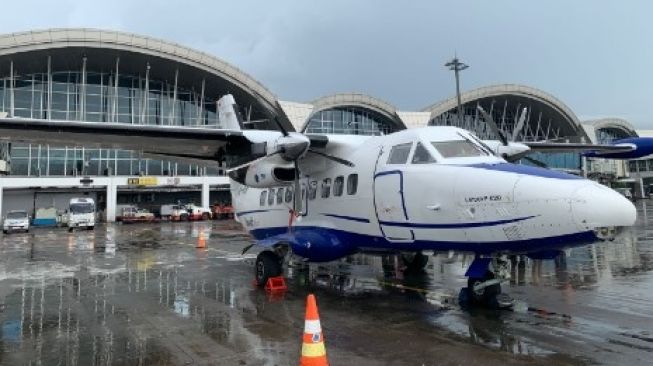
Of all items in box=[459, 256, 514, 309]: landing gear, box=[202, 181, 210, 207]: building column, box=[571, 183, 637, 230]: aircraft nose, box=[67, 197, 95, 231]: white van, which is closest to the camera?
box=[571, 183, 637, 230]: aircraft nose

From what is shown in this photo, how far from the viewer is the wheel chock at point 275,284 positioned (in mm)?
11305

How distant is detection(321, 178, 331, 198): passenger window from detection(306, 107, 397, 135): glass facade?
50.3 meters

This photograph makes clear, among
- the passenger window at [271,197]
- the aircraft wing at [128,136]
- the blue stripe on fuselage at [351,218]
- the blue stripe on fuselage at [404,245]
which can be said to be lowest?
the blue stripe on fuselage at [404,245]

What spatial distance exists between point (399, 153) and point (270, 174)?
3.04 metres

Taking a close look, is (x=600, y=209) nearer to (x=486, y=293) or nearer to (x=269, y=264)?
(x=486, y=293)

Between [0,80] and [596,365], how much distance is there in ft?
194

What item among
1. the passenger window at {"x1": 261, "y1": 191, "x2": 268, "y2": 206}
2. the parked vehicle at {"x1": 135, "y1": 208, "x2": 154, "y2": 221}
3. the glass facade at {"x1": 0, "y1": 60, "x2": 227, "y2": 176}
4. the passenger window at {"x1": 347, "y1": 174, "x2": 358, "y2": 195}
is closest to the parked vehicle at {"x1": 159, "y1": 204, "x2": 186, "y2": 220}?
the parked vehicle at {"x1": 135, "y1": 208, "x2": 154, "y2": 221}

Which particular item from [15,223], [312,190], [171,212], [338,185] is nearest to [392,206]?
[338,185]

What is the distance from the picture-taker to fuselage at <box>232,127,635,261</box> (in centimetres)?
697

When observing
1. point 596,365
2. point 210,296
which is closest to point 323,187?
point 210,296

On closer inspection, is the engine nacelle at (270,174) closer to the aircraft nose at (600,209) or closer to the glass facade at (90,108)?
the aircraft nose at (600,209)

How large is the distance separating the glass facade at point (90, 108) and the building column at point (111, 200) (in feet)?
8.48

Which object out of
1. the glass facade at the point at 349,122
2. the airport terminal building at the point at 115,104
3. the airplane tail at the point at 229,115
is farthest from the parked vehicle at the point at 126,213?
the airplane tail at the point at 229,115

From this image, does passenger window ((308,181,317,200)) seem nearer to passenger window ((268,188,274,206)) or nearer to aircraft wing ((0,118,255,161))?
aircraft wing ((0,118,255,161))
